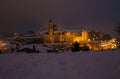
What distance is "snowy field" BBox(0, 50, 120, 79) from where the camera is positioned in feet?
44.0

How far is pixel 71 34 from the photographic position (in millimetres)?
105625

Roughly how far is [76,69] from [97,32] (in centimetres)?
11881

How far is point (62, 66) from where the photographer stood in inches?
583

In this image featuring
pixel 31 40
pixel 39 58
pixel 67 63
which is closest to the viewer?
pixel 67 63

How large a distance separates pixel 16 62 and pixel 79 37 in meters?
89.1

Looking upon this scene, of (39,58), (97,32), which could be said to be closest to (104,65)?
(39,58)

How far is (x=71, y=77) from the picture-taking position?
1313 centimetres

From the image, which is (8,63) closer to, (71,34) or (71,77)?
(71,77)

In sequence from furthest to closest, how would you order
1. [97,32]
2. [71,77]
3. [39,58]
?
[97,32] → [39,58] → [71,77]

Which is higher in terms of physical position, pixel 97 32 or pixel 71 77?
pixel 97 32

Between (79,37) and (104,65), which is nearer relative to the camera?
(104,65)

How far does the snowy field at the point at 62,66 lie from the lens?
13398 millimetres

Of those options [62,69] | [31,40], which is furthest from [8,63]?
[31,40]

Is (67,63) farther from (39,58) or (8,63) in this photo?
(8,63)
